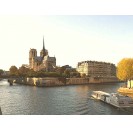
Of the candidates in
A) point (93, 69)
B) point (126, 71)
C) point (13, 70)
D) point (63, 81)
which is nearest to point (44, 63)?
point (93, 69)

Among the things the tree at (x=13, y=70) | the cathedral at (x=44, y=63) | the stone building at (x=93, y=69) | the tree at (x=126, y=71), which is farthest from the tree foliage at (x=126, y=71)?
the cathedral at (x=44, y=63)

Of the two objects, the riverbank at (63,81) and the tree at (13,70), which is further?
the riverbank at (63,81)

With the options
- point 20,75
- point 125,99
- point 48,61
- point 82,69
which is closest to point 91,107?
point 125,99

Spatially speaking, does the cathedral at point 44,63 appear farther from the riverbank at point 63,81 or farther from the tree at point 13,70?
the riverbank at point 63,81

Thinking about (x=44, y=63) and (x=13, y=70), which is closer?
(x=13, y=70)

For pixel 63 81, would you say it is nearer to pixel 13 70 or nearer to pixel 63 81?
pixel 63 81

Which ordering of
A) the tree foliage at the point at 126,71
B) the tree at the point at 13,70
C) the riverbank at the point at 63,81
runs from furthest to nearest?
the riverbank at the point at 63,81
the tree at the point at 13,70
the tree foliage at the point at 126,71

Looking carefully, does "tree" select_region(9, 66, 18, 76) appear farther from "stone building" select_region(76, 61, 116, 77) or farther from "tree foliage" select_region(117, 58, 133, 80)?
"tree foliage" select_region(117, 58, 133, 80)

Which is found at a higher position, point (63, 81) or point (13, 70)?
point (13, 70)

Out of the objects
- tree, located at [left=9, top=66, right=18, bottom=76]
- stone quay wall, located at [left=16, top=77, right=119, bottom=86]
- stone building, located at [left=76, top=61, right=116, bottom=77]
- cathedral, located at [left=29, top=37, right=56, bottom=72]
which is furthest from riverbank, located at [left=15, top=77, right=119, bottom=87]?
cathedral, located at [left=29, top=37, right=56, bottom=72]

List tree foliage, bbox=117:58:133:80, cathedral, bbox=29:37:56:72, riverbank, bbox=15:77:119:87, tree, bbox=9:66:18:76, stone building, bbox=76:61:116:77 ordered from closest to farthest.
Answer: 1. tree foliage, bbox=117:58:133:80
2. tree, bbox=9:66:18:76
3. riverbank, bbox=15:77:119:87
4. stone building, bbox=76:61:116:77
5. cathedral, bbox=29:37:56:72

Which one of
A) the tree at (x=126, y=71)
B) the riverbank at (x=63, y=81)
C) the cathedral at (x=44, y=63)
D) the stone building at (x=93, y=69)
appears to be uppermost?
the cathedral at (x=44, y=63)

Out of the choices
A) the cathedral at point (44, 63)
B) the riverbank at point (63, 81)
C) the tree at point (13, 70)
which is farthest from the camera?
the cathedral at point (44, 63)
